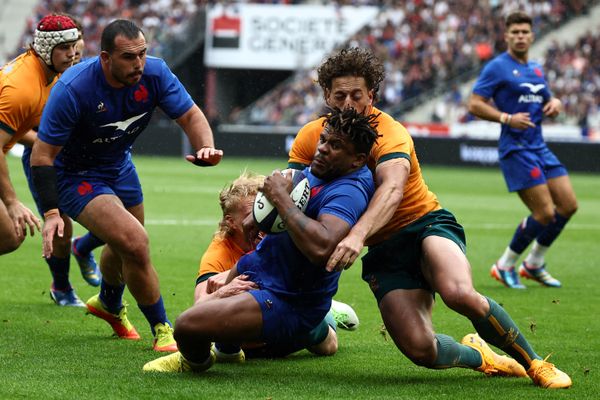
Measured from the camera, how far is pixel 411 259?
6242mm

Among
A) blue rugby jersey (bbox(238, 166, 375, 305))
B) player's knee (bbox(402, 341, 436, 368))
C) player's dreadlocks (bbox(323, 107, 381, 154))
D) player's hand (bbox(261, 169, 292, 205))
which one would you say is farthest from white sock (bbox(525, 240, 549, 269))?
player's hand (bbox(261, 169, 292, 205))

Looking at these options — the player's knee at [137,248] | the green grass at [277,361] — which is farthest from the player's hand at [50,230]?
the green grass at [277,361]

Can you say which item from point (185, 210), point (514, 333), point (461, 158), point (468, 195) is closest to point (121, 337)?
point (514, 333)

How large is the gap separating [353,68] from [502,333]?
1.69m

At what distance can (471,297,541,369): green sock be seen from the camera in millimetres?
5871

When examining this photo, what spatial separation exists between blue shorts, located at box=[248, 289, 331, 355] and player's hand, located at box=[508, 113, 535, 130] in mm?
5533

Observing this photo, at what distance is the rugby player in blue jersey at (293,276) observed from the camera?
221 inches

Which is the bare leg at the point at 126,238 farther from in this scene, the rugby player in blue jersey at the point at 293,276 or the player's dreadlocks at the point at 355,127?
the player's dreadlocks at the point at 355,127

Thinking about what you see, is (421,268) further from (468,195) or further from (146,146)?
(146,146)

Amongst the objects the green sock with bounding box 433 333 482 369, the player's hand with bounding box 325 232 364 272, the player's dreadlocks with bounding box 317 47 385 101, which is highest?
the player's dreadlocks with bounding box 317 47 385 101

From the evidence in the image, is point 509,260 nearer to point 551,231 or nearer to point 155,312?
point 551,231

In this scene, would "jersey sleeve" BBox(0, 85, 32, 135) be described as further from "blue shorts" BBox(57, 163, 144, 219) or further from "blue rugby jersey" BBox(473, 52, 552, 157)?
"blue rugby jersey" BBox(473, 52, 552, 157)

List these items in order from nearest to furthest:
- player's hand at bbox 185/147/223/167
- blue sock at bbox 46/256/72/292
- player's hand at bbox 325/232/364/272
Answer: player's hand at bbox 325/232/364/272, player's hand at bbox 185/147/223/167, blue sock at bbox 46/256/72/292

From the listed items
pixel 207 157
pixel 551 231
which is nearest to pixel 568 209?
pixel 551 231
